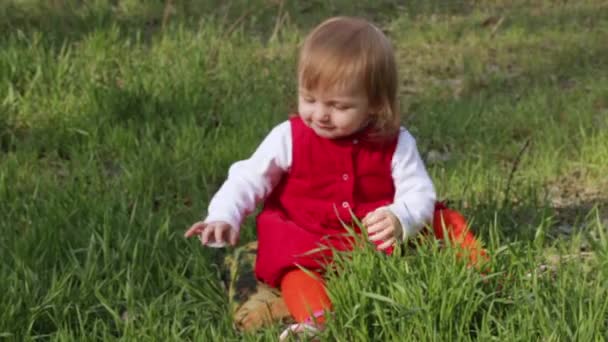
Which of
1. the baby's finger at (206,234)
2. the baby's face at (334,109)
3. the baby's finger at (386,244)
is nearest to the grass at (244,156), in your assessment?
the baby's finger at (386,244)

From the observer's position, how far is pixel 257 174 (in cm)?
327

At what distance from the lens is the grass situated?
9.12 feet

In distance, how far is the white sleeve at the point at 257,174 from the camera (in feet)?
10.5

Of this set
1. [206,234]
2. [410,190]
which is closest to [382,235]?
[410,190]

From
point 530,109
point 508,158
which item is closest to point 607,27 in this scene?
point 530,109

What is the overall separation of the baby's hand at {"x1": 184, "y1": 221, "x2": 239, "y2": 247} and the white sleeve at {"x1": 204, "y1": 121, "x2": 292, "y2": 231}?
0.33 feet

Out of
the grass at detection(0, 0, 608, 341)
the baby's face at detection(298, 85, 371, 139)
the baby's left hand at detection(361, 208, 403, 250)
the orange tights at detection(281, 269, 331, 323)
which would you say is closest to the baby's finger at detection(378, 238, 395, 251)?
the baby's left hand at detection(361, 208, 403, 250)

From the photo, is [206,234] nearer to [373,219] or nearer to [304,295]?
[304,295]

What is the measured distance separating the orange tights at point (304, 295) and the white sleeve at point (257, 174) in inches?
10.6

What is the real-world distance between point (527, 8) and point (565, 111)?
2858 millimetres

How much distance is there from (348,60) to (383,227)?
0.53 m

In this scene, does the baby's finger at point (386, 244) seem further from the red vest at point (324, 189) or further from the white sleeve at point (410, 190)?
the red vest at point (324, 189)

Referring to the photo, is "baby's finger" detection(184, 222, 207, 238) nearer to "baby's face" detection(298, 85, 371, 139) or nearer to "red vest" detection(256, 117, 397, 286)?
"red vest" detection(256, 117, 397, 286)

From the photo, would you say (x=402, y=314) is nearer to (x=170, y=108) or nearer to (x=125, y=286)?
(x=125, y=286)
